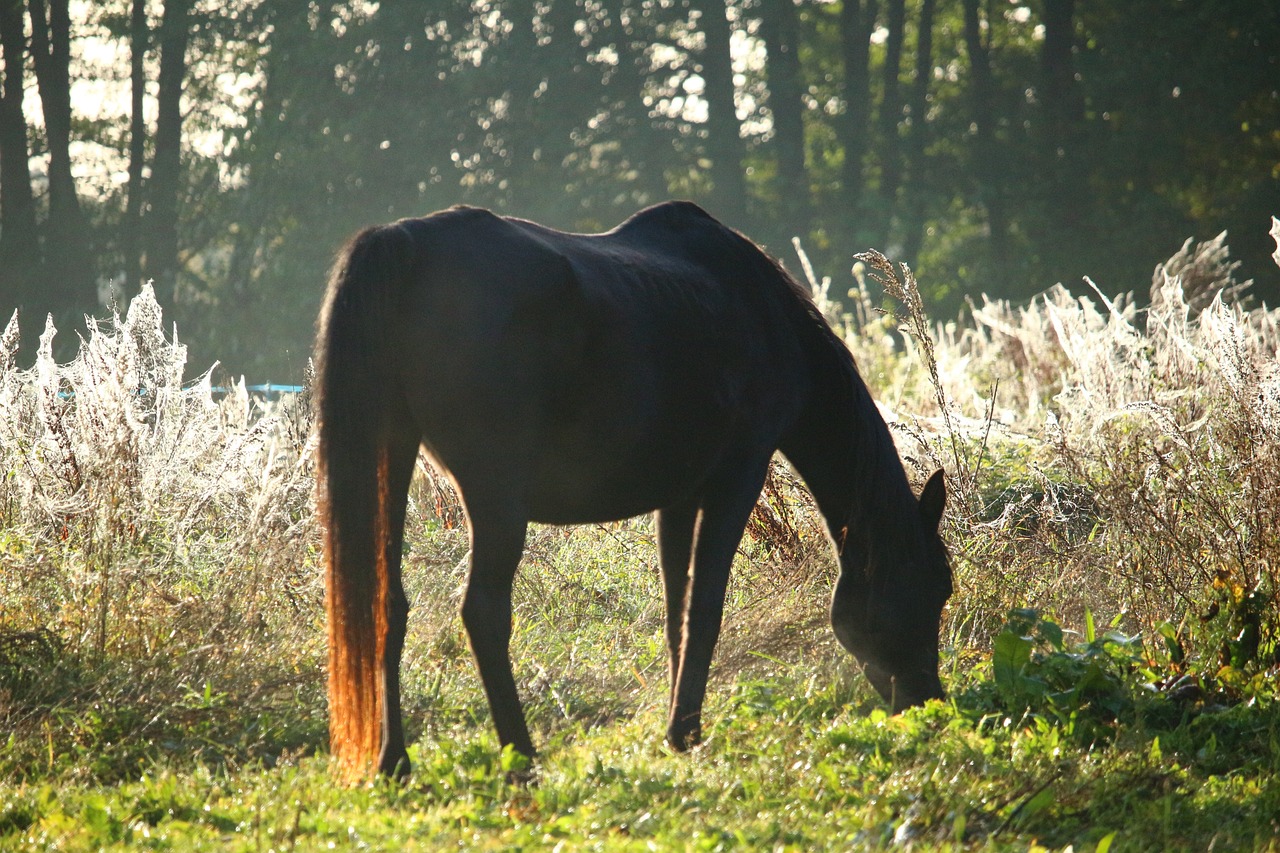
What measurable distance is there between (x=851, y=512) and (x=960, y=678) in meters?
0.77

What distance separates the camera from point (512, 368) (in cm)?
324

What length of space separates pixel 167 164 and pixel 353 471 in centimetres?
2024

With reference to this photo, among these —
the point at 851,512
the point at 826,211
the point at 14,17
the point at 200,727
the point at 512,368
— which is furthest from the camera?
the point at 826,211

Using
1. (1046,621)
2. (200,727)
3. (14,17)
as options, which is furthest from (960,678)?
(14,17)

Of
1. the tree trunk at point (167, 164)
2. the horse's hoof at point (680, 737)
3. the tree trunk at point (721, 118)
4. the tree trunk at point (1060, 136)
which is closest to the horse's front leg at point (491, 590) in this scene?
the horse's hoof at point (680, 737)

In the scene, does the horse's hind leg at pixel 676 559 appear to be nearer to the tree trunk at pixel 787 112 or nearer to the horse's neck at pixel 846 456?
the horse's neck at pixel 846 456

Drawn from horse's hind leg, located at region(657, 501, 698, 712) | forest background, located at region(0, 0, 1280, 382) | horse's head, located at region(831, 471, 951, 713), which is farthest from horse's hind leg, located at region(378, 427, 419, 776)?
forest background, located at region(0, 0, 1280, 382)

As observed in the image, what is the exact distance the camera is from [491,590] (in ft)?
10.8

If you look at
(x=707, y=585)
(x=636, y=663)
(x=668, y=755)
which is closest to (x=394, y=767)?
(x=668, y=755)

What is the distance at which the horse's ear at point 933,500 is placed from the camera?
4148mm

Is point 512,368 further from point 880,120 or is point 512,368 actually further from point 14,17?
point 880,120

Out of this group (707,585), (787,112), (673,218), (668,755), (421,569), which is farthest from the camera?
(787,112)

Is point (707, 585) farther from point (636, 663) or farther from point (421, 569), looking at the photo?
point (421, 569)

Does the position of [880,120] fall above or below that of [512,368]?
above
